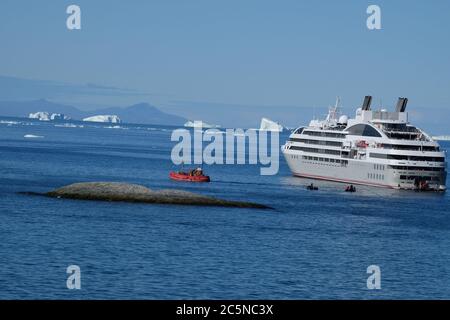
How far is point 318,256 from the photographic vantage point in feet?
177

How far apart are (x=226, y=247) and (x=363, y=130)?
64.2 metres

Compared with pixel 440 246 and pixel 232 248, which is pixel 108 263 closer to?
pixel 232 248

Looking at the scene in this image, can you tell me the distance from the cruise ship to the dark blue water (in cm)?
1103

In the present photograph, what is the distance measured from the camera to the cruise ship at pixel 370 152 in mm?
107812

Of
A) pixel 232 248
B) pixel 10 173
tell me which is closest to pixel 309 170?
pixel 10 173

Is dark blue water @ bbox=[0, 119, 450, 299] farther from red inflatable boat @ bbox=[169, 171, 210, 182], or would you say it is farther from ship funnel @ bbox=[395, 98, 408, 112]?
ship funnel @ bbox=[395, 98, 408, 112]

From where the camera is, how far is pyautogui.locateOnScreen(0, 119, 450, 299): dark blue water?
42781 mm

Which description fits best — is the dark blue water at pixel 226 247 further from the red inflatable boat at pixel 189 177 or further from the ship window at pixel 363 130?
the ship window at pixel 363 130

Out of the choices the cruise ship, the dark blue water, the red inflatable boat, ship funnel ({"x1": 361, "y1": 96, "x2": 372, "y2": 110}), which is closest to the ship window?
the cruise ship

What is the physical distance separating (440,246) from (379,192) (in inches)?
1661

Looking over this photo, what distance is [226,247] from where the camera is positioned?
2176 inches

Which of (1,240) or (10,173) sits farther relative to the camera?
(10,173)
